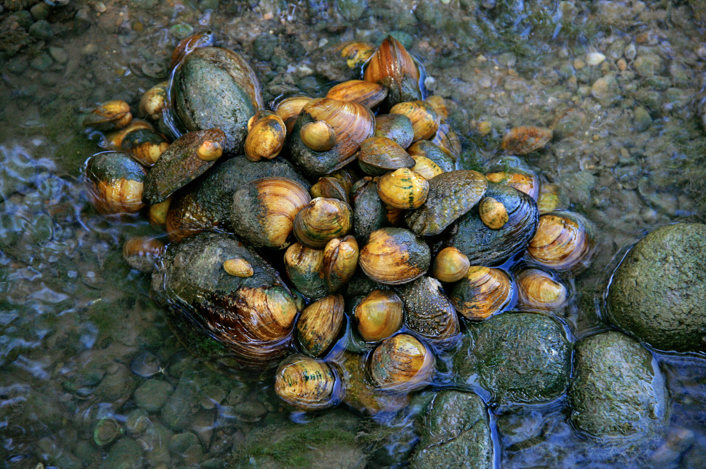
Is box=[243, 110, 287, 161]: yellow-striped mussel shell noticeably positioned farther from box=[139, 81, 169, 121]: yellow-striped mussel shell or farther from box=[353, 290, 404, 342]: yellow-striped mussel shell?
box=[353, 290, 404, 342]: yellow-striped mussel shell

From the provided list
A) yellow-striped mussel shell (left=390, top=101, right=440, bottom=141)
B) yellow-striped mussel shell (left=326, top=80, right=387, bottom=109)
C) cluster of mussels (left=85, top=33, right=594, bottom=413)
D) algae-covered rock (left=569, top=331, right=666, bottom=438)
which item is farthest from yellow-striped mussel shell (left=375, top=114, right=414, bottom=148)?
algae-covered rock (left=569, top=331, right=666, bottom=438)

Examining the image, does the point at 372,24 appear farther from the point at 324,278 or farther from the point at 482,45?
the point at 324,278

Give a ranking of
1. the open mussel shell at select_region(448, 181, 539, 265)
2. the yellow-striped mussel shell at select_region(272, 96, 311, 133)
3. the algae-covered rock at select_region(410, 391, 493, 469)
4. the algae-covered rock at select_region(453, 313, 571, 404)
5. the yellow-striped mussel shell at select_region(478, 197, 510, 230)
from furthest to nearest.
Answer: the yellow-striped mussel shell at select_region(272, 96, 311, 133) < the open mussel shell at select_region(448, 181, 539, 265) < the yellow-striped mussel shell at select_region(478, 197, 510, 230) < the algae-covered rock at select_region(453, 313, 571, 404) < the algae-covered rock at select_region(410, 391, 493, 469)

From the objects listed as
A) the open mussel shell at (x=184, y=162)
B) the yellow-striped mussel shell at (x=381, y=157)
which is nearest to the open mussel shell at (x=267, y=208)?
the open mussel shell at (x=184, y=162)

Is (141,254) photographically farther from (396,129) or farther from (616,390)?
(616,390)

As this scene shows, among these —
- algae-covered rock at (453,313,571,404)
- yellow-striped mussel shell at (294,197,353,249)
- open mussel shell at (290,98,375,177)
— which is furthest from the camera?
open mussel shell at (290,98,375,177)

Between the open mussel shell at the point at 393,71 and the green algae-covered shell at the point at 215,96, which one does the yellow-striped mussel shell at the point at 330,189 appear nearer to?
the green algae-covered shell at the point at 215,96
